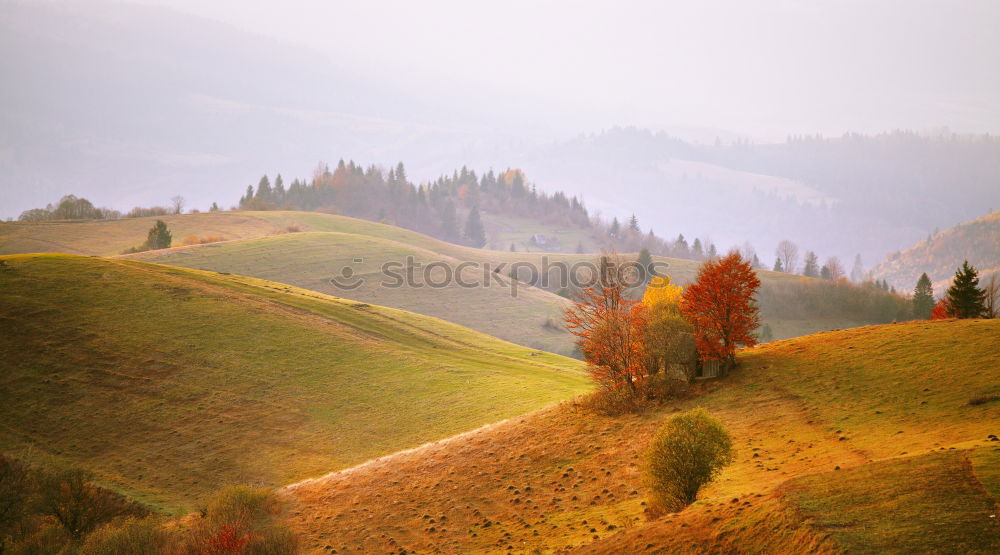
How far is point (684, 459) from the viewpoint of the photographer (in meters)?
21.9

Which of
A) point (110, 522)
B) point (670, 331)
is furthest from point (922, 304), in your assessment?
point (110, 522)

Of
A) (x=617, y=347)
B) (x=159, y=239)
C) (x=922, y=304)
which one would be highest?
(x=159, y=239)

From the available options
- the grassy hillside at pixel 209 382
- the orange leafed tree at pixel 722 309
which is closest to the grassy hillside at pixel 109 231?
the grassy hillside at pixel 209 382

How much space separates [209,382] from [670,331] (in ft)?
119

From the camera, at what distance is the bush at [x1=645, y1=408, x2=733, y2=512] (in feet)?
71.4

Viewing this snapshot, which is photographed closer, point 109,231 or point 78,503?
point 78,503

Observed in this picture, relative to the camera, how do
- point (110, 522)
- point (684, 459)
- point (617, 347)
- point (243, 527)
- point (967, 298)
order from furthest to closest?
point (967, 298), point (617, 347), point (110, 522), point (243, 527), point (684, 459)

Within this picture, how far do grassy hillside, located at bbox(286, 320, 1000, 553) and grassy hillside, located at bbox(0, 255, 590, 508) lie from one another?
9.15 meters

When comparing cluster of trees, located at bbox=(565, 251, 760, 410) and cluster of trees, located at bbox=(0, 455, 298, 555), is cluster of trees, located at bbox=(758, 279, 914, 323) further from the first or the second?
cluster of trees, located at bbox=(0, 455, 298, 555)

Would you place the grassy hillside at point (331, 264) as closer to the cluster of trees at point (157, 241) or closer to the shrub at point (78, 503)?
the cluster of trees at point (157, 241)

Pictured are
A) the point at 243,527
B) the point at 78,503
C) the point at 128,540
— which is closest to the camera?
the point at 128,540

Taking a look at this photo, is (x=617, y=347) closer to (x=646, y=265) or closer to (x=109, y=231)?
(x=646, y=265)

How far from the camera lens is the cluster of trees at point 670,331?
35.7 metres

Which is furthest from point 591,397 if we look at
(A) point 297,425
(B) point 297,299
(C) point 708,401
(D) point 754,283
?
(B) point 297,299
